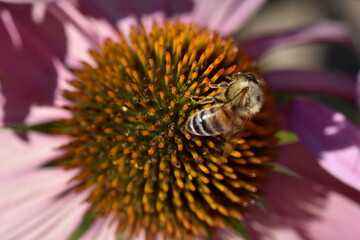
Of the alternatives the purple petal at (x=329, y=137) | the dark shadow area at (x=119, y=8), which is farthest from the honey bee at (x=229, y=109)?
the dark shadow area at (x=119, y=8)

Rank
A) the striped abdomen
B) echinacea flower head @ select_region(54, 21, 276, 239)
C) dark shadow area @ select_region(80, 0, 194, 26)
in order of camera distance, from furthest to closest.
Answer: dark shadow area @ select_region(80, 0, 194, 26), echinacea flower head @ select_region(54, 21, 276, 239), the striped abdomen

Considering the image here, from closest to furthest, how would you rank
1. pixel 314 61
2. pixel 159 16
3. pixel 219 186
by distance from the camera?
pixel 219 186 < pixel 159 16 < pixel 314 61

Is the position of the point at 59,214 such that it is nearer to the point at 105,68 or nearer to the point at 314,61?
the point at 105,68

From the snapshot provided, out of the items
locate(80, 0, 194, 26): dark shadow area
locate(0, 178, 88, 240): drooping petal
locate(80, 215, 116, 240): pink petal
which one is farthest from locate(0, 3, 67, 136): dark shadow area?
locate(80, 215, 116, 240): pink petal

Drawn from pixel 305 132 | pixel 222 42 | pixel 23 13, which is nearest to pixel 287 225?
pixel 305 132

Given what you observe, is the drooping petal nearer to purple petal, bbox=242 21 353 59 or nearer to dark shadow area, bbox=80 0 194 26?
dark shadow area, bbox=80 0 194 26

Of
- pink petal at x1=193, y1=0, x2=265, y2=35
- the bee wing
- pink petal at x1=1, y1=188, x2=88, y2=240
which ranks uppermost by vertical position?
Answer: pink petal at x1=193, y1=0, x2=265, y2=35

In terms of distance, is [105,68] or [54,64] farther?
[54,64]
